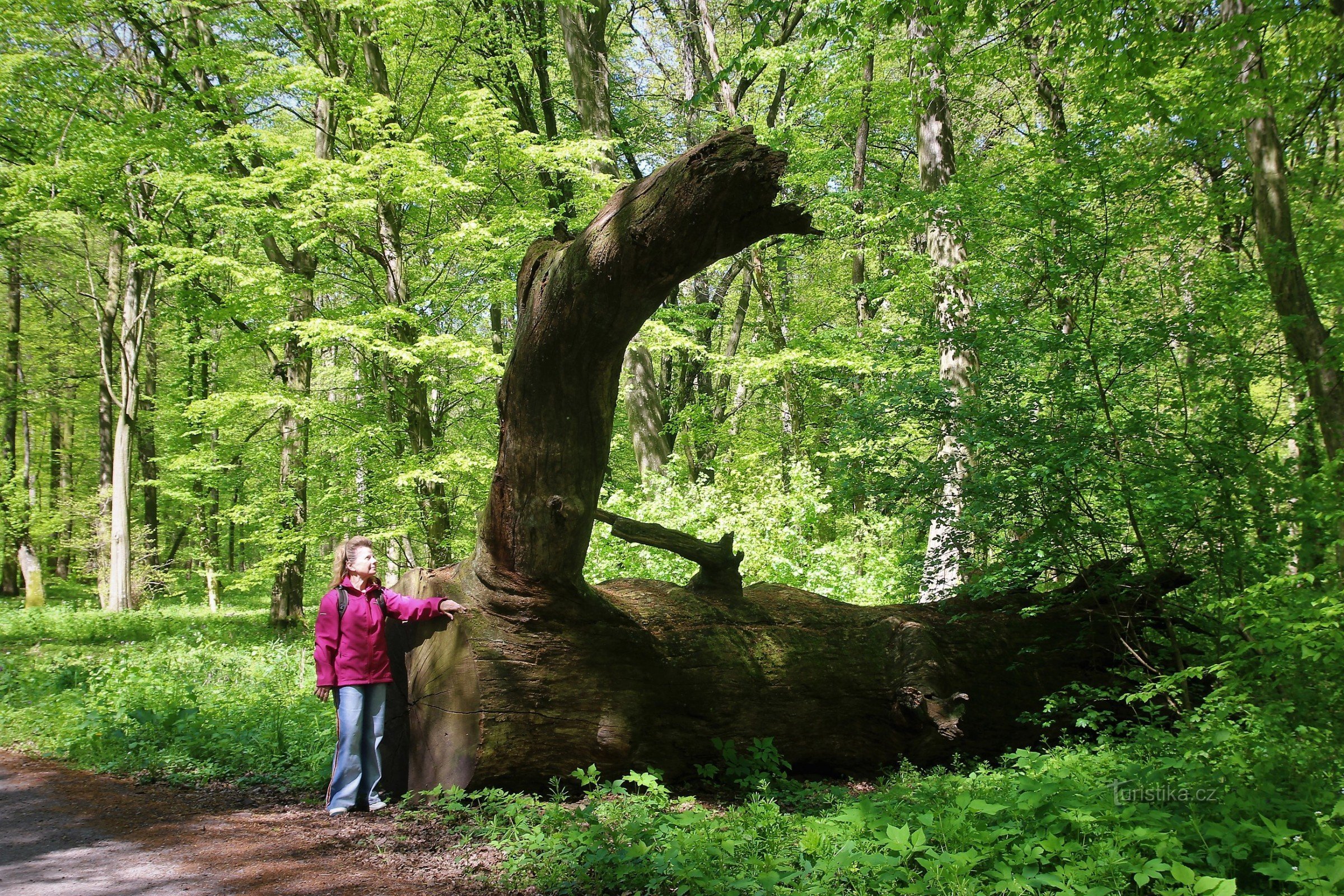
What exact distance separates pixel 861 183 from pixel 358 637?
12060mm

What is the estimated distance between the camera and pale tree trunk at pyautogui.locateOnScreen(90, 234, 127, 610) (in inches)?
686

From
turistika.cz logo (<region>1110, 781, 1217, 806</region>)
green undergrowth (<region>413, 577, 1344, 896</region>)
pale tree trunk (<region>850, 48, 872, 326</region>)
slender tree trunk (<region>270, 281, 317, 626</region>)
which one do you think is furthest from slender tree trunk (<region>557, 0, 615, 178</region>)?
turistika.cz logo (<region>1110, 781, 1217, 806</region>)

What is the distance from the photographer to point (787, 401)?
1505cm

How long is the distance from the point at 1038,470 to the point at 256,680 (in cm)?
775

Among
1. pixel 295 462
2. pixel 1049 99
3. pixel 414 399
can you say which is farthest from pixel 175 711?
pixel 1049 99

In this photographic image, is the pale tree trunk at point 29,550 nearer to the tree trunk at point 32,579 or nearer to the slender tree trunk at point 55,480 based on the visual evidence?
the tree trunk at point 32,579

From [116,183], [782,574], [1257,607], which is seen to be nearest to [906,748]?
[1257,607]

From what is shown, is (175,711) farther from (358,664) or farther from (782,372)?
(782,372)

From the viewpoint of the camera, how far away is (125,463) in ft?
54.4

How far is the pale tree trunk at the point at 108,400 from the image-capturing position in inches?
686

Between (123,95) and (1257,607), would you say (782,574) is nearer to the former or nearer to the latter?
(1257,607)

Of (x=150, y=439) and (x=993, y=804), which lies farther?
(x=150, y=439)

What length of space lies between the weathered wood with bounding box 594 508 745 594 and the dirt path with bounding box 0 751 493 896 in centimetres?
215

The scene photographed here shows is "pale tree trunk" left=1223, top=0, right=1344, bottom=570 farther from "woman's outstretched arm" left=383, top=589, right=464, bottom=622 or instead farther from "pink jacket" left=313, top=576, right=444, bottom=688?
"pink jacket" left=313, top=576, right=444, bottom=688
